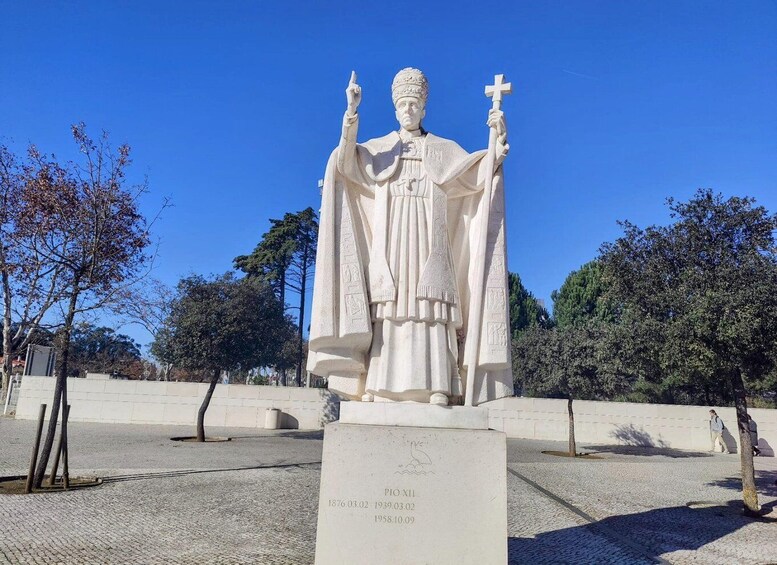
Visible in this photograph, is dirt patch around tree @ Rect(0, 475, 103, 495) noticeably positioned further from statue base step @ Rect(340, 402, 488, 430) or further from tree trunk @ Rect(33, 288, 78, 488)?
statue base step @ Rect(340, 402, 488, 430)

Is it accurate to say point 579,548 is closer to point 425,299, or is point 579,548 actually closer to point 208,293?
point 425,299

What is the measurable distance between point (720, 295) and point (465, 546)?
789cm

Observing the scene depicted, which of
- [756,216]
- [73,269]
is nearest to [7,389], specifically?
[73,269]

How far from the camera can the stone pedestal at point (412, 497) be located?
13.0ft

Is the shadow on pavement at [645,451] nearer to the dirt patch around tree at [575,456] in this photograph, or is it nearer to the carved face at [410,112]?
the dirt patch around tree at [575,456]

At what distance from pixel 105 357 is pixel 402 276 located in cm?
5752

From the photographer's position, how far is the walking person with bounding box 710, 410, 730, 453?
72.9 ft

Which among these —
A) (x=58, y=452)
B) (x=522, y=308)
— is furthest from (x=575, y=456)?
(x=522, y=308)

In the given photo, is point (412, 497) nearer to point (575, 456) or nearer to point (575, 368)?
point (575, 456)

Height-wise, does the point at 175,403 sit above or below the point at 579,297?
below

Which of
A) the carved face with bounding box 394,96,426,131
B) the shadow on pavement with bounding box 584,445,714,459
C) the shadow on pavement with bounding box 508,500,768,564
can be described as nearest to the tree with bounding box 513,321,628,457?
the shadow on pavement with bounding box 584,445,714,459

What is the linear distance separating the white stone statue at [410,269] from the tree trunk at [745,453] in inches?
310

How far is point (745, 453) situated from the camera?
34.1 ft

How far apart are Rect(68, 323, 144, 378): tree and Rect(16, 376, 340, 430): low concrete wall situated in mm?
21026
